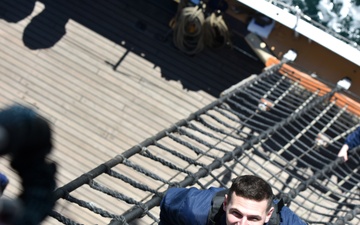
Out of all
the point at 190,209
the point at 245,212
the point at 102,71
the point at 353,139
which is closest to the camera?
the point at 245,212

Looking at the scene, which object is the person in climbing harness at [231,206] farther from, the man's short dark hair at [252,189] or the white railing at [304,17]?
the white railing at [304,17]

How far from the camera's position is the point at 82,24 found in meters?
9.74

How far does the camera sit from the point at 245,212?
3.36m

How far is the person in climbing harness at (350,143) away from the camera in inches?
309

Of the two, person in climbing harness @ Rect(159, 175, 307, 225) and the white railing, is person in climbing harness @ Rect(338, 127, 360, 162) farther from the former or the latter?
person in climbing harness @ Rect(159, 175, 307, 225)

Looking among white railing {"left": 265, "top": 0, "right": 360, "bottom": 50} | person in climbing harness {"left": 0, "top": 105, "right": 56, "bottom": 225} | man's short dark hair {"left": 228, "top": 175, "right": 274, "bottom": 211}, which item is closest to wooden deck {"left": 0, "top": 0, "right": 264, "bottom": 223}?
white railing {"left": 265, "top": 0, "right": 360, "bottom": 50}

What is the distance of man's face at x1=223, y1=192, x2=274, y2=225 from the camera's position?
336cm

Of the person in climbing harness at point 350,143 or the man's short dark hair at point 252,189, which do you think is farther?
the person in climbing harness at point 350,143

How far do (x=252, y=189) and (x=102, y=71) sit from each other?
647cm

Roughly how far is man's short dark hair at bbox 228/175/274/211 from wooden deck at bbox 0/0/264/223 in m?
5.87

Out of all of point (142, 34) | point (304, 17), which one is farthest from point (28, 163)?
point (142, 34)

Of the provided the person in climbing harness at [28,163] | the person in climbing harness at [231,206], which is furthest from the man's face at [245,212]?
the person in climbing harness at [28,163]

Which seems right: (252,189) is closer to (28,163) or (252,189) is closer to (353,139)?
(28,163)

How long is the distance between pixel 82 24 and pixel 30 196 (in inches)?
304
